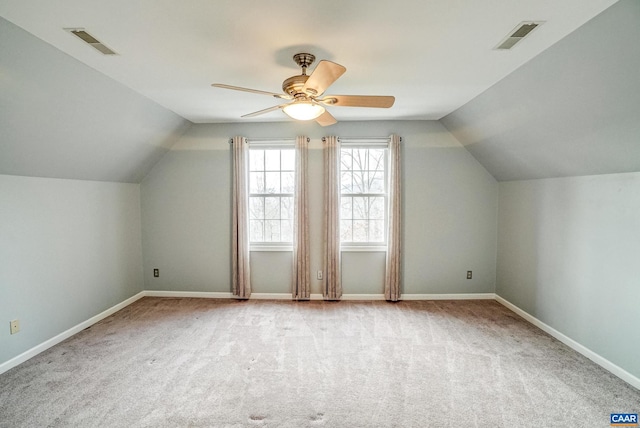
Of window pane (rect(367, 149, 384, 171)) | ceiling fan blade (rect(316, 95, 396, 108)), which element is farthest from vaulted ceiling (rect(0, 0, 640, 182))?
window pane (rect(367, 149, 384, 171))

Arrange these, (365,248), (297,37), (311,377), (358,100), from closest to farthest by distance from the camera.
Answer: (297,37)
(358,100)
(311,377)
(365,248)

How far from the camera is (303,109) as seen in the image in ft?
7.11

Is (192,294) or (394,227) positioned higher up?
(394,227)

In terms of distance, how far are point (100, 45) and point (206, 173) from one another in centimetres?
234

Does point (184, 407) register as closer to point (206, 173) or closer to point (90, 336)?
point (90, 336)

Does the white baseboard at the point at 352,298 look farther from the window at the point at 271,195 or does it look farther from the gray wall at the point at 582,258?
the window at the point at 271,195

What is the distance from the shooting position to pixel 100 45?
2049 mm

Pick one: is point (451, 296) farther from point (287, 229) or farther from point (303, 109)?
point (303, 109)

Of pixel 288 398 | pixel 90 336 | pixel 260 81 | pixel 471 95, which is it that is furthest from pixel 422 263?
pixel 90 336

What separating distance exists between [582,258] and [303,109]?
3.00m

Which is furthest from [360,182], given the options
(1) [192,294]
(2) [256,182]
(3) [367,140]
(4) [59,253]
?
(4) [59,253]

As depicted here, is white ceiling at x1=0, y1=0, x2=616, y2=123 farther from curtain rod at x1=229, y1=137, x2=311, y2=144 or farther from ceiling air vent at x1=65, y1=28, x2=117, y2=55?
curtain rod at x1=229, y1=137, x2=311, y2=144

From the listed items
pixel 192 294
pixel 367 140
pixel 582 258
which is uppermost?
pixel 367 140

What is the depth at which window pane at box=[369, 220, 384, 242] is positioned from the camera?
4.39m
